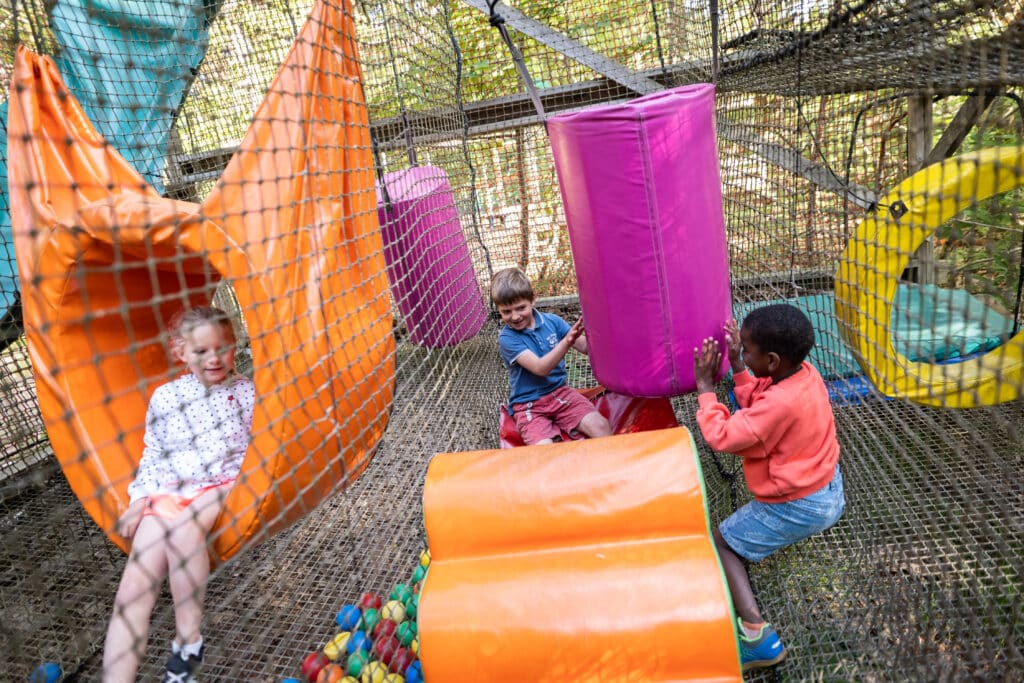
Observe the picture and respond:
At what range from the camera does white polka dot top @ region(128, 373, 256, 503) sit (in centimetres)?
160

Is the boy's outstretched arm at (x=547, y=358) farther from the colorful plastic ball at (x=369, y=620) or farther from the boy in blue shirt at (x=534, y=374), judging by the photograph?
the colorful plastic ball at (x=369, y=620)

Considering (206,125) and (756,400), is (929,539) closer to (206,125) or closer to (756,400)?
(756,400)

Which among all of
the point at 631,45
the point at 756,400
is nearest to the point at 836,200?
the point at 631,45

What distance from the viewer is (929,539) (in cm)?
186

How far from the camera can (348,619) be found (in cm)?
191

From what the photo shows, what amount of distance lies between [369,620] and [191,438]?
0.75 metres

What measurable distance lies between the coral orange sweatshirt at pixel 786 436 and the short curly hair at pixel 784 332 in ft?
0.24

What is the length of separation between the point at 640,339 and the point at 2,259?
230 cm

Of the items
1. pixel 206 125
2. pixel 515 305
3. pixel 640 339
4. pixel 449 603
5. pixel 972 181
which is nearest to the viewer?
pixel 449 603

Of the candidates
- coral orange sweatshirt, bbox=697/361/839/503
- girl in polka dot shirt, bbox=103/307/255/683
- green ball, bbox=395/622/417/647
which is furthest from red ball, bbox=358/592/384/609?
coral orange sweatshirt, bbox=697/361/839/503

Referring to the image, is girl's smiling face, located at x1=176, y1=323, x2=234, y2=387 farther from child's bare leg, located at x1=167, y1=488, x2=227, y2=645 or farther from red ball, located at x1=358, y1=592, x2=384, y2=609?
red ball, located at x1=358, y1=592, x2=384, y2=609

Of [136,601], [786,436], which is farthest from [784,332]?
[136,601]

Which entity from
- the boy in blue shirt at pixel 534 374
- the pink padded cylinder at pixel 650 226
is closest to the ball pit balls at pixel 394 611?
the boy in blue shirt at pixel 534 374

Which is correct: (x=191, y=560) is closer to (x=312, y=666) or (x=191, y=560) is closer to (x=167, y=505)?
(x=167, y=505)
